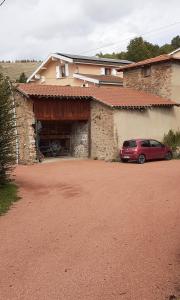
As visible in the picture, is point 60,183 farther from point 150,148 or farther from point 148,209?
point 150,148

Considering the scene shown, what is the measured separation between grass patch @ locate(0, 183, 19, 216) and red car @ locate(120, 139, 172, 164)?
948 cm

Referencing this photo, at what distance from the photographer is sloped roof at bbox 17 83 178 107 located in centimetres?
2616

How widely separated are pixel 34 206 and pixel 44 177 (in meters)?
6.69

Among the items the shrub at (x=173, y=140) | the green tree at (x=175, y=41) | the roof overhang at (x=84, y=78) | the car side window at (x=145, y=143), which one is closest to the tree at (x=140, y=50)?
the green tree at (x=175, y=41)

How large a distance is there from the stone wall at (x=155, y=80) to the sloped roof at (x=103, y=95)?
0.66 m

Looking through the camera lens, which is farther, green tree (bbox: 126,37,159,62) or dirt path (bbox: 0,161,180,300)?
green tree (bbox: 126,37,159,62)

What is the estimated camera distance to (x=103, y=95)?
28516 mm

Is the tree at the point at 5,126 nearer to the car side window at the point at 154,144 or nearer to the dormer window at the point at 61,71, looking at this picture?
the car side window at the point at 154,144

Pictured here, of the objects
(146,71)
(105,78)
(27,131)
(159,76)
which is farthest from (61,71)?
(27,131)

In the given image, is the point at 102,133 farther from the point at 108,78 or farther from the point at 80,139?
the point at 108,78

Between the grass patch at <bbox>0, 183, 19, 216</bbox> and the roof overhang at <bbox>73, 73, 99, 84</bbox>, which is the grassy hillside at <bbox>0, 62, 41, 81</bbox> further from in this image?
the grass patch at <bbox>0, 183, 19, 216</bbox>

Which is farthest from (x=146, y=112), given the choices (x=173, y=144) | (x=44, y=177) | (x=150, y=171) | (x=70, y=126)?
(x=44, y=177)

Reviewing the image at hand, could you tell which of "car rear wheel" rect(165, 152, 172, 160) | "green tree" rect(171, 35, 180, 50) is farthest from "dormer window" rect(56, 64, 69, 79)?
"green tree" rect(171, 35, 180, 50)

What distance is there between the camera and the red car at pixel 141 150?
25.1 meters
